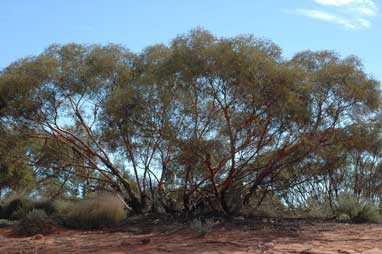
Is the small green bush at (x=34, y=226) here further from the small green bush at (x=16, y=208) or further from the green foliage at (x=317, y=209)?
the green foliage at (x=317, y=209)

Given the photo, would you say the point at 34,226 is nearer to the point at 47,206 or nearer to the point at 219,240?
the point at 47,206

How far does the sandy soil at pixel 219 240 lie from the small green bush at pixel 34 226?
1.20ft

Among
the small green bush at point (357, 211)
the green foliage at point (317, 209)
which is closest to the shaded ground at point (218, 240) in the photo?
the small green bush at point (357, 211)

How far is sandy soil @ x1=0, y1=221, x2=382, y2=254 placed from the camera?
1216 centimetres

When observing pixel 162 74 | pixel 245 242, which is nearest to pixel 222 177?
pixel 162 74

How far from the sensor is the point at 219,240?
13336 mm

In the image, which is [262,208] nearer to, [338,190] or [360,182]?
[338,190]

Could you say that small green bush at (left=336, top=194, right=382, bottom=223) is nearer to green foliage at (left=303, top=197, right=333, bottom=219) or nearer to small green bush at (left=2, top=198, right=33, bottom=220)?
green foliage at (left=303, top=197, right=333, bottom=219)

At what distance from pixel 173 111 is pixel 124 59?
175 inches

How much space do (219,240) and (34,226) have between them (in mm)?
6616

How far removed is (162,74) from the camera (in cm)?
1636

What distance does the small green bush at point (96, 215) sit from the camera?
59.6 ft

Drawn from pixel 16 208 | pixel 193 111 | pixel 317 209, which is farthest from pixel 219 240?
pixel 16 208

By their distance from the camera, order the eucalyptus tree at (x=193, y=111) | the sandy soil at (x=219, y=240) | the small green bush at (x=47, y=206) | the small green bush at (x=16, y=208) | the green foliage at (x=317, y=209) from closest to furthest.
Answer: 1. the sandy soil at (x=219, y=240)
2. the eucalyptus tree at (x=193, y=111)
3. the green foliage at (x=317, y=209)
4. the small green bush at (x=47, y=206)
5. the small green bush at (x=16, y=208)
